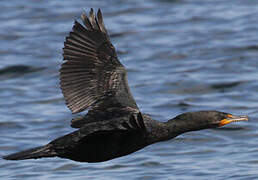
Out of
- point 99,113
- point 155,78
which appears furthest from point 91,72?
point 155,78

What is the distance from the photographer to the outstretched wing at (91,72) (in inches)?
296

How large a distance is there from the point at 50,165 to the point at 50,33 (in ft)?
21.3

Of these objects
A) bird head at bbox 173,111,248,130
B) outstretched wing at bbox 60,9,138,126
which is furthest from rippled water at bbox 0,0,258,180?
bird head at bbox 173,111,248,130

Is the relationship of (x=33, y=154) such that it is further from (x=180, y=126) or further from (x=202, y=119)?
(x=202, y=119)

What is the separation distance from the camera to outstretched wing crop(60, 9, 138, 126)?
752cm

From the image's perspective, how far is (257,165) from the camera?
28.1ft

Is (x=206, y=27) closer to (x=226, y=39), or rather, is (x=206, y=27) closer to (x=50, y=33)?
(x=226, y=39)

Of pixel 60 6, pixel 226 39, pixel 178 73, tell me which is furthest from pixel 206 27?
pixel 60 6

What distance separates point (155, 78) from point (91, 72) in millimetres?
4679

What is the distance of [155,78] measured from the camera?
12.3 meters

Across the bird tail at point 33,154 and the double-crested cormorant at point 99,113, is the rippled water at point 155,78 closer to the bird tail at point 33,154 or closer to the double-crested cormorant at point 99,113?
the double-crested cormorant at point 99,113

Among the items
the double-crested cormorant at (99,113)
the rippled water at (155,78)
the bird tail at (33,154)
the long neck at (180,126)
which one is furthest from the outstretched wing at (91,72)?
the rippled water at (155,78)

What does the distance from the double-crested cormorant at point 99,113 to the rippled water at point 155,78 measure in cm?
117

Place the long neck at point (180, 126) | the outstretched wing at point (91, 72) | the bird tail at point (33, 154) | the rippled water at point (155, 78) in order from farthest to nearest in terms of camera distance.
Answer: the rippled water at point (155, 78) < the outstretched wing at point (91, 72) < the long neck at point (180, 126) < the bird tail at point (33, 154)
